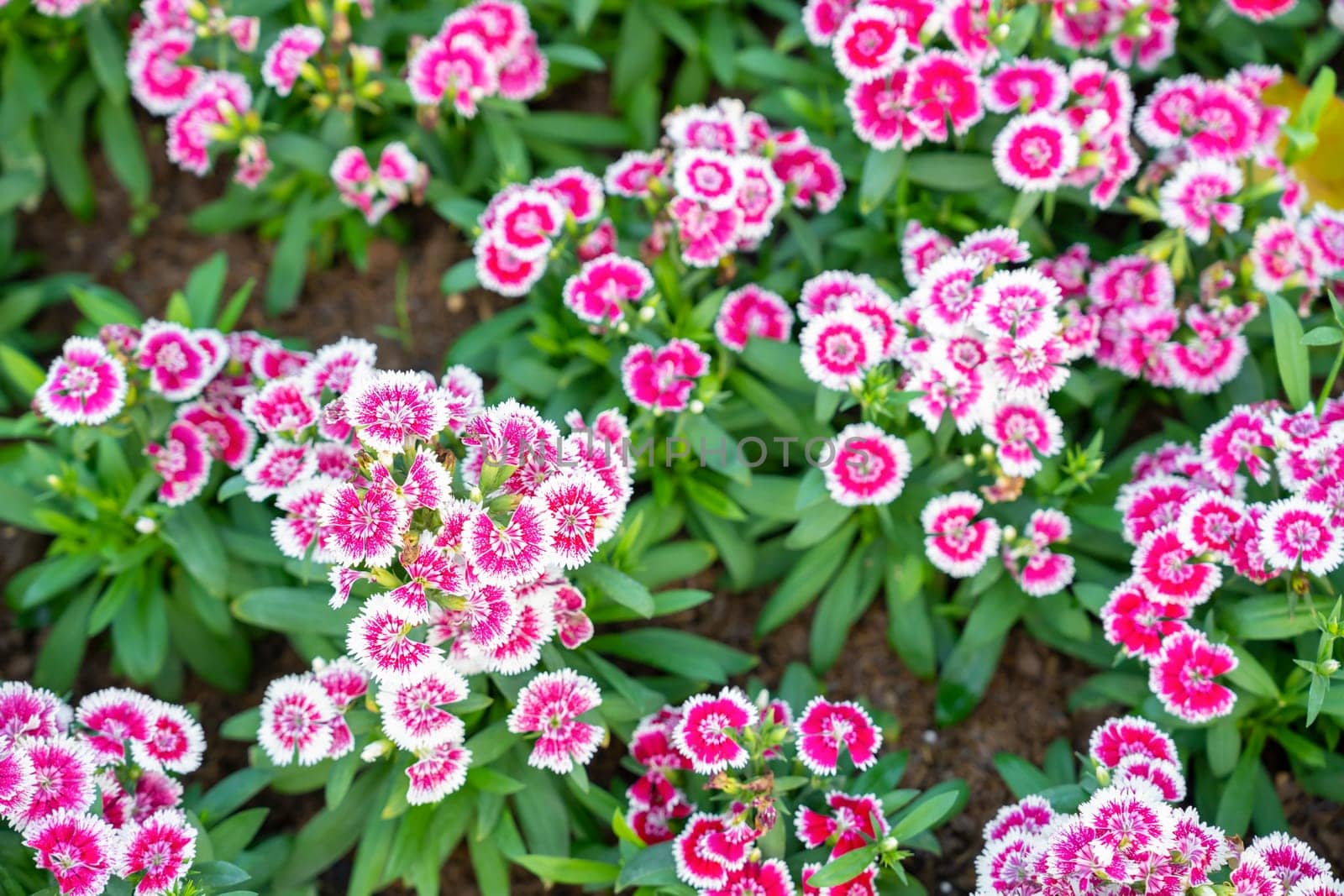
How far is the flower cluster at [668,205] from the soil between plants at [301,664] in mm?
860

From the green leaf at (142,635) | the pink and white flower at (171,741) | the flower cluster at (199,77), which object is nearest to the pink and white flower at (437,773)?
the pink and white flower at (171,741)

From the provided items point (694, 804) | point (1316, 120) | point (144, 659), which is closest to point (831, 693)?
point (694, 804)

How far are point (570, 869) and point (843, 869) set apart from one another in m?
0.83

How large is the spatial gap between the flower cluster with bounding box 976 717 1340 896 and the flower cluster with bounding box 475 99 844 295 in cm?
198

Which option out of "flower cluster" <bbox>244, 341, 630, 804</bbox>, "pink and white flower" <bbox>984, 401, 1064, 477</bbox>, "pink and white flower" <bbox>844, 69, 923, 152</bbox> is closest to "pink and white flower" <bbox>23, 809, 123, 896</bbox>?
"flower cluster" <bbox>244, 341, 630, 804</bbox>

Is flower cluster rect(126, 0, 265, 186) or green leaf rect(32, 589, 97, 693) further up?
flower cluster rect(126, 0, 265, 186)

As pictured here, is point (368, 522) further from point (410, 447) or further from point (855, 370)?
point (855, 370)

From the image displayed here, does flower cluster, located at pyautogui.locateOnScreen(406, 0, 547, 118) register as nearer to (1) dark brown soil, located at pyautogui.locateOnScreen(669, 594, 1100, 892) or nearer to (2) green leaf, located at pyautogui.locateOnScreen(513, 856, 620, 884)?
(1) dark brown soil, located at pyautogui.locateOnScreen(669, 594, 1100, 892)

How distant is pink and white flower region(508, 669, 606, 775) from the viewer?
3.04 metres

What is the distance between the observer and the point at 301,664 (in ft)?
13.3

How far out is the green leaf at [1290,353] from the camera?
11.3 ft

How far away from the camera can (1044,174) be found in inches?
142

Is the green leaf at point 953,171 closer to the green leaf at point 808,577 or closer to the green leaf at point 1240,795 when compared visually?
the green leaf at point 808,577

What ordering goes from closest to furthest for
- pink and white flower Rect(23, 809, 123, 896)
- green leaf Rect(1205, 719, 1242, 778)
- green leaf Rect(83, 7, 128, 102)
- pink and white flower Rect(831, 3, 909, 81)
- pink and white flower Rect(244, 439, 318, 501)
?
pink and white flower Rect(23, 809, 123, 896) < pink and white flower Rect(244, 439, 318, 501) < green leaf Rect(1205, 719, 1242, 778) < pink and white flower Rect(831, 3, 909, 81) < green leaf Rect(83, 7, 128, 102)
